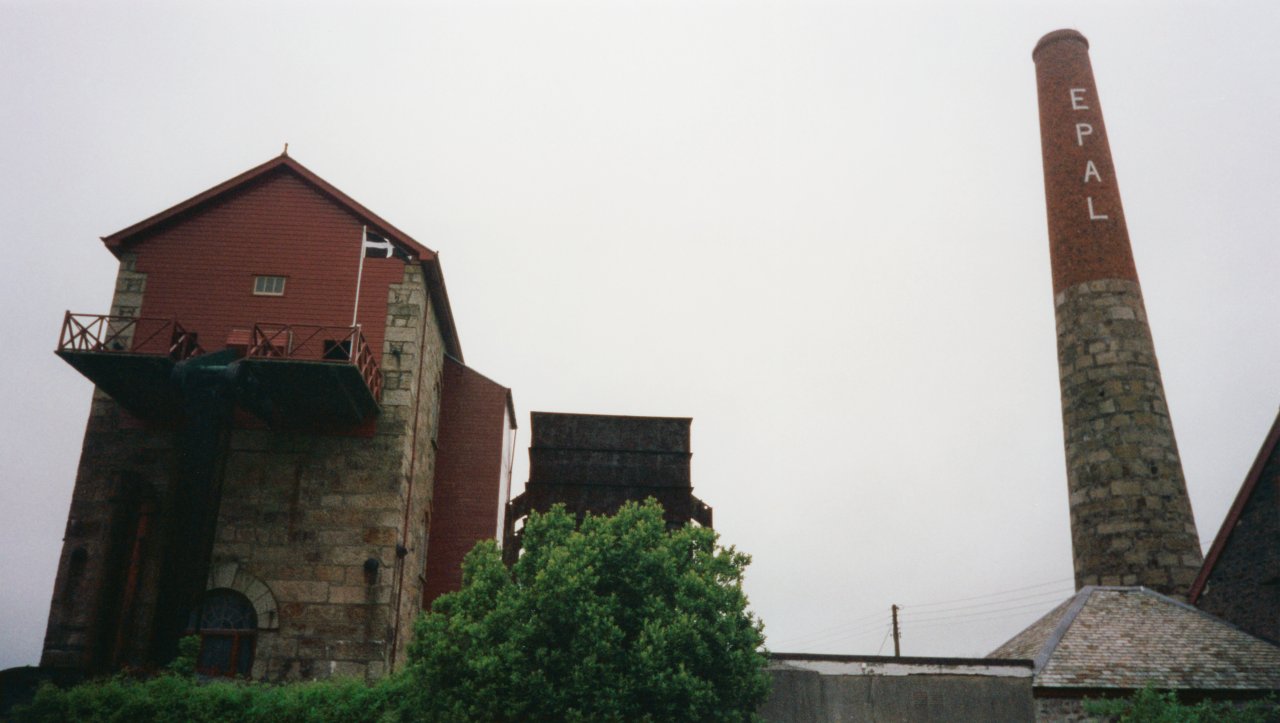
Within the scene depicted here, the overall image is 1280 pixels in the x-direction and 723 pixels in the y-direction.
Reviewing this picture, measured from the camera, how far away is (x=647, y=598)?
53.9 ft

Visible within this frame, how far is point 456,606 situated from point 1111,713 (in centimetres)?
1243

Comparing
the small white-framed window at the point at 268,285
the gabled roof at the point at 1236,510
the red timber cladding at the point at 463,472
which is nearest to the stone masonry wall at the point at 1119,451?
the gabled roof at the point at 1236,510

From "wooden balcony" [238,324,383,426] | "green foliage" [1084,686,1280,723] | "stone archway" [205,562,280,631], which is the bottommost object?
"green foliage" [1084,686,1280,723]

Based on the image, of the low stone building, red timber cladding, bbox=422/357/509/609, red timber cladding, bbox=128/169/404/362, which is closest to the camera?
the low stone building

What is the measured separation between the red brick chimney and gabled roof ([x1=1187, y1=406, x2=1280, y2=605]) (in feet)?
3.13

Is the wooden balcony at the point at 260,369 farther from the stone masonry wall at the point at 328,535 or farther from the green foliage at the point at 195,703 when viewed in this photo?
the green foliage at the point at 195,703

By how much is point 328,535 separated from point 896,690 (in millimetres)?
12308

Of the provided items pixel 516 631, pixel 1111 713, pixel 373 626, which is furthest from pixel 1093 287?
pixel 373 626

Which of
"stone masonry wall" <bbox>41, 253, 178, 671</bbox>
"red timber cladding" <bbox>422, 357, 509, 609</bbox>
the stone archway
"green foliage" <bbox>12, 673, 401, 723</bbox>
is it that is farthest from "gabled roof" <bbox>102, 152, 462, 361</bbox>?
"green foliage" <bbox>12, 673, 401, 723</bbox>

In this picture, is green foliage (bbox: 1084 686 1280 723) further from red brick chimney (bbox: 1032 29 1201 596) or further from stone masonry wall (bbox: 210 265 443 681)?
stone masonry wall (bbox: 210 265 443 681)

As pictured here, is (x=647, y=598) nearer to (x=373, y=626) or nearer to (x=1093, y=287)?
(x=373, y=626)

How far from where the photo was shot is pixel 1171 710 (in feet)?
53.9

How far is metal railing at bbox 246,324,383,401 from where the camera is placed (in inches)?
778

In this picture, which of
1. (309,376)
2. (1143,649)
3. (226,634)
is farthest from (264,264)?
(1143,649)
